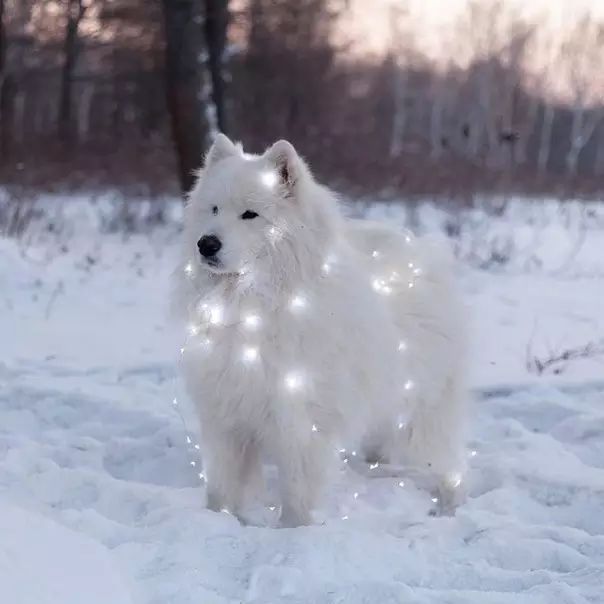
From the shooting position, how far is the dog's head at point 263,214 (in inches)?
130

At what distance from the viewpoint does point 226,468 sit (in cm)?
359

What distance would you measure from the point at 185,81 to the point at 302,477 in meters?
5.57

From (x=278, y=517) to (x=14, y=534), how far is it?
49.6 inches

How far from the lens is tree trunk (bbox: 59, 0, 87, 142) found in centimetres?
1853

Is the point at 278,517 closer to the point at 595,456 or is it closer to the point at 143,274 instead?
the point at 595,456

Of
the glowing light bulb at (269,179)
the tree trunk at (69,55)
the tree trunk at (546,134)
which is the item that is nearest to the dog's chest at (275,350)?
the glowing light bulb at (269,179)

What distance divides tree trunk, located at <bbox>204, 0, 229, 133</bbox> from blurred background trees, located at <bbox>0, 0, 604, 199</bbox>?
0.11 feet

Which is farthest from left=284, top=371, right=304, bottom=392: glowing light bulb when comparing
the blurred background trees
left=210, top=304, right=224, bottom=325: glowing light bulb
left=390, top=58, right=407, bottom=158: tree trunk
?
left=390, top=58, right=407, bottom=158: tree trunk

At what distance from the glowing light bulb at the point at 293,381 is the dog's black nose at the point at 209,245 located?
1.91ft

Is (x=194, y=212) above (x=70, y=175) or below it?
above

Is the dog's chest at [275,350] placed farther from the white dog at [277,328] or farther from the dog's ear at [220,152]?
the dog's ear at [220,152]

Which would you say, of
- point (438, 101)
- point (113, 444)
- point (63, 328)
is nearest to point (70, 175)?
point (63, 328)

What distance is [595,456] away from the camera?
4395 millimetres

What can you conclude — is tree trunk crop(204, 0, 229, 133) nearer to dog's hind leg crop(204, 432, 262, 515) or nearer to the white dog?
the white dog
